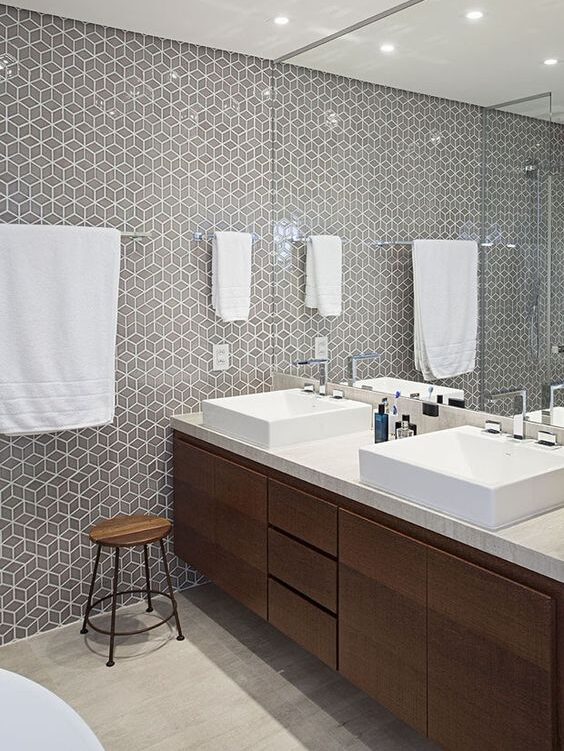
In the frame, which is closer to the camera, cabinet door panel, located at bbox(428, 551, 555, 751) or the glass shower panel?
cabinet door panel, located at bbox(428, 551, 555, 751)

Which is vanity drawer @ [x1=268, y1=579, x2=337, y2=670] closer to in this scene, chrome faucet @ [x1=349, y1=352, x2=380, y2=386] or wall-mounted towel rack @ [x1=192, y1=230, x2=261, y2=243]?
chrome faucet @ [x1=349, y1=352, x2=380, y2=386]

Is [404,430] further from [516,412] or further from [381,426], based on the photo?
[516,412]

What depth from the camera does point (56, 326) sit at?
2766 millimetres

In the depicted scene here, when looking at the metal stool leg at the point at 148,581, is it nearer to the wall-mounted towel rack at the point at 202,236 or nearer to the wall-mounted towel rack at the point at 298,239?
the wall-mounted towel rack at the point at 202,236

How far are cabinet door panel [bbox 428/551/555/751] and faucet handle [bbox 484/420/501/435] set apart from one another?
67cm

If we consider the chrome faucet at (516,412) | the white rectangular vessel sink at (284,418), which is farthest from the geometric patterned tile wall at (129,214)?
the chrome faucet at (516,412)

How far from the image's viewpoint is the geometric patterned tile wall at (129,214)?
2.84m

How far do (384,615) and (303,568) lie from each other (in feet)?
1.41

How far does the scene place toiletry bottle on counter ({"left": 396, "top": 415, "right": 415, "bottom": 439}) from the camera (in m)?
2.59

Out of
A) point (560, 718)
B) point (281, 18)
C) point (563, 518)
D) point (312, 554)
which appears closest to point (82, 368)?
point (312, 554)

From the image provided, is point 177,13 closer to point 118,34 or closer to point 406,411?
point 118,34

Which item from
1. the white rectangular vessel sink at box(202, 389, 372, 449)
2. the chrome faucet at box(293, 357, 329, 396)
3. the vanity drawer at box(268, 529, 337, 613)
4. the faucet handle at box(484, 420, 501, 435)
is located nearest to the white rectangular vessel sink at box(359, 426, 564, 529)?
the faucet handle at box(484, 420, 501, 435)

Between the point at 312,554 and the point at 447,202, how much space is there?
1.38 m

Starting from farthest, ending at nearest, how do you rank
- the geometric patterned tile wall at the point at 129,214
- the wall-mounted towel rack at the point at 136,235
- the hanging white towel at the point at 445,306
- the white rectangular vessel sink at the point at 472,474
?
the wall-mounted towel rack at the point at 136,235, the geometric patterned tile wall at the point at 129,214, the hanging white towel at the point at 445,306, the white rectangular vessel sink at the point at 472,474
